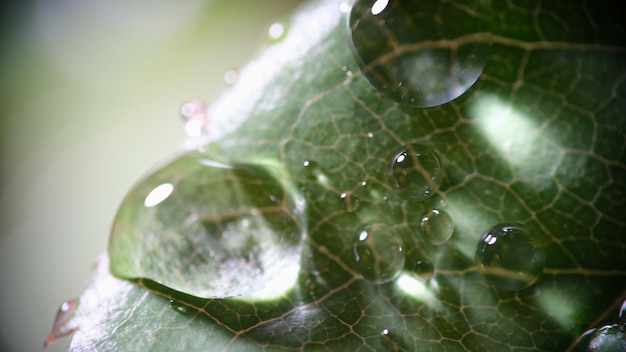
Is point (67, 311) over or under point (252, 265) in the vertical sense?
over

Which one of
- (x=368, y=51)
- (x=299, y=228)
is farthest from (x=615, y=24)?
(x=299, y=228)

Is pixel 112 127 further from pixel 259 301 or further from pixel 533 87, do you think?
pixel 533 87

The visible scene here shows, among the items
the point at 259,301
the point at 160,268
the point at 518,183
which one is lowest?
the point at 518,183

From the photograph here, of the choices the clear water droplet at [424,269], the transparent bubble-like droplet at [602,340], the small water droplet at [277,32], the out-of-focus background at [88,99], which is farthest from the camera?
the out-of-focus background at [88,99]

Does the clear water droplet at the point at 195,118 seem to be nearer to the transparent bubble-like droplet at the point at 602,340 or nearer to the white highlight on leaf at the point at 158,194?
the white highlight on leaf at the point at 158,194

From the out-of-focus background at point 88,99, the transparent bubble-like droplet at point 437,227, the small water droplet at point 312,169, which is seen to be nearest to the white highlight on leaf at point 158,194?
the small water droplet at point 312,169

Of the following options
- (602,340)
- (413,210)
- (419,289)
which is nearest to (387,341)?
(419,289)
